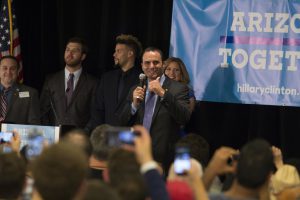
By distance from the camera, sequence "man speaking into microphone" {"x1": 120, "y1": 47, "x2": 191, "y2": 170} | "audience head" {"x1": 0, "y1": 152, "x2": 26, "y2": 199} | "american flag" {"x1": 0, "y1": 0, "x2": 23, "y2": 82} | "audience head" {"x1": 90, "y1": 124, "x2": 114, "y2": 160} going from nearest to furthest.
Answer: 1. "audience head" {"x1": 0, "y1": 152, "x2": 26, "y2": 199}
2. "audience head" {"x1": 90, "y1": 124, "x2": 114, "y2": 160}
3. "man speaking into microphone" {"x1": 120, "y1": 47, "x2": 191, "y2": 170}
4. "american flag" {"x1": 0, "y1": 0, "x2": 23, "y2": 82}

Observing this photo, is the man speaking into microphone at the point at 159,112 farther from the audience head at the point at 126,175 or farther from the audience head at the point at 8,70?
the audience head at the point at 126,175

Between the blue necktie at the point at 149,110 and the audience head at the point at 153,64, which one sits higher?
the audience head at the point at 153,64

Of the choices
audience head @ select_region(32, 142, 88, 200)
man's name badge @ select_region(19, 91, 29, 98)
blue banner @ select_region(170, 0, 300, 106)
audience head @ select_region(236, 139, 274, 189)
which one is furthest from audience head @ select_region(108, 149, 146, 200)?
man's name badge @ select_region(19, 91, 29, 98)

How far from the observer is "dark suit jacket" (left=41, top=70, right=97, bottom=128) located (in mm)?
6227

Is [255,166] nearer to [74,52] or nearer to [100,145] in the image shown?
[100,145]

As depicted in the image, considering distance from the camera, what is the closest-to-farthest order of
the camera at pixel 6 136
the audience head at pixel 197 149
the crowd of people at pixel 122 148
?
the crowd of people at pixel 122 148
the audience head at pixel 197 149
the camera at pixel 6 136

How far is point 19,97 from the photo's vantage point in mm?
6203

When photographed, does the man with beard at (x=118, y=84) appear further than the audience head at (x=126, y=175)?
Yes

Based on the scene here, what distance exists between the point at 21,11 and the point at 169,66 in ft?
6.58

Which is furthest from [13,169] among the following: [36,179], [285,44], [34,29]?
[34,29]

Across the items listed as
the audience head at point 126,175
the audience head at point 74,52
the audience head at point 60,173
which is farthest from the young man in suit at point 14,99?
the audience head at point 60,173

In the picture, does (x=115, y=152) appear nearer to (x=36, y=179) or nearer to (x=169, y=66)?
(x=36, y=179)

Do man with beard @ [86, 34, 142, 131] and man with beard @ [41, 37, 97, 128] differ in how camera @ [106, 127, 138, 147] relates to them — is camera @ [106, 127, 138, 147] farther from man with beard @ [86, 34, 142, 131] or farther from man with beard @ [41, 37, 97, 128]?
man with beard @ [41, 37, 97, 128]

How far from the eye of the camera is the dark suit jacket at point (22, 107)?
6.16 metres
